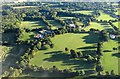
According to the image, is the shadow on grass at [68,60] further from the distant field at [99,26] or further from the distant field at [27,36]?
the distant field at [99,26]

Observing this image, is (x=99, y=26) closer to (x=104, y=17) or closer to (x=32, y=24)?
(x=104, y=17)

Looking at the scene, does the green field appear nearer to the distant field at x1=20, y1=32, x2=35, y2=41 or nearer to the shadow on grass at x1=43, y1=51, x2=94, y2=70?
the shadow on grass at x1=43, y1=51, x2=94, y2=70

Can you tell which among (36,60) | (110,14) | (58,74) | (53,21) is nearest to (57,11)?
(53,21)

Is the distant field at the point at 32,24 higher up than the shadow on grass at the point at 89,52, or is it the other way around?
the distant field at the point at 32,24

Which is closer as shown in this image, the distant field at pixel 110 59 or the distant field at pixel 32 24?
the distant field at pixel 110 59

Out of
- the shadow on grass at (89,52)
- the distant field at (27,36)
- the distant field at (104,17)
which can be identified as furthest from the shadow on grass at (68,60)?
the distant field at (104,17)

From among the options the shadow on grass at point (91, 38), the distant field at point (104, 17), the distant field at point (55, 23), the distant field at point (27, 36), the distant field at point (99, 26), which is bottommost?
the shadow on grass at point (91, 38)

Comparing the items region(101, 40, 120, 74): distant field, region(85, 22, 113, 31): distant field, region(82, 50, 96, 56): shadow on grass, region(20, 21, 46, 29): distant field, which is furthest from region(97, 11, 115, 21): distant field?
region(82, 50, 96, 56): shadow on grass

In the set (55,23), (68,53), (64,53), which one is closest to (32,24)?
(55,23)
